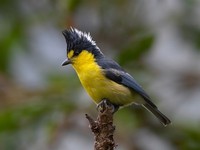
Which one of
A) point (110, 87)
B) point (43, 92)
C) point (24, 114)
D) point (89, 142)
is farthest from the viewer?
point (89, 142)

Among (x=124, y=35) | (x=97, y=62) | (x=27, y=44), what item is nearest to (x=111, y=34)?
(x=124, y=35)

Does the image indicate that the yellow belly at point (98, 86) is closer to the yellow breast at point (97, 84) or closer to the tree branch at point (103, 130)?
the yellow breast at point (97, 84)

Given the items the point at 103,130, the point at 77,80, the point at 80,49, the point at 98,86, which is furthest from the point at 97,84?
the point at 77,80

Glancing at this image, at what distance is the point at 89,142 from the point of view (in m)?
7.93

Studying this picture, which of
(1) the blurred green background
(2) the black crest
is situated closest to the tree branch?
(2) the black crest

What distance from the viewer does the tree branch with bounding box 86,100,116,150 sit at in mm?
4551

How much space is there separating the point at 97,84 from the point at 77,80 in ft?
6.12

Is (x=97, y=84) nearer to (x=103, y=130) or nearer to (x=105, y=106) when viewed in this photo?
(x=105, y=106)

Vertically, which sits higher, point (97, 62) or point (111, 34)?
point (111, 34)

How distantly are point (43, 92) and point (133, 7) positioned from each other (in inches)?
46.9

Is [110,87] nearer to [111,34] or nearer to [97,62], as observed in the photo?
[97,62]

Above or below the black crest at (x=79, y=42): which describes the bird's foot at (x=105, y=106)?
below

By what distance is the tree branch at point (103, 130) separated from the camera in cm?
455

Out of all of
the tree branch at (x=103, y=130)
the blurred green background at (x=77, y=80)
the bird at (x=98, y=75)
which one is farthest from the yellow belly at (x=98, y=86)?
the blurred green background at (x=77, y=80)
